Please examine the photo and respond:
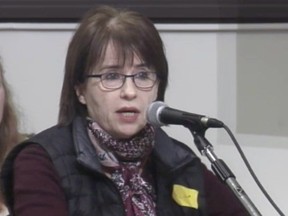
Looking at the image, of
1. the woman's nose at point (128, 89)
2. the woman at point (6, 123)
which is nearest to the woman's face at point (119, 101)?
the woman's nose at point (128, 89)

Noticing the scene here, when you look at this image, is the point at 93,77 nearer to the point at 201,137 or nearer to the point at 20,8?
the point at 201,137

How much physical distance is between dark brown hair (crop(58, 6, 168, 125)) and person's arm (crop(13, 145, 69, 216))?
139 mm

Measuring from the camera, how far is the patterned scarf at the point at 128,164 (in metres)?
1.44

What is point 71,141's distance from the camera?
57.1 inches

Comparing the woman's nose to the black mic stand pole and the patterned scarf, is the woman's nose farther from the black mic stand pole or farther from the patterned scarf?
the black mic stand pole

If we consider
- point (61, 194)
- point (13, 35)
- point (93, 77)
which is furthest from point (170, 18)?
point (61, 194)

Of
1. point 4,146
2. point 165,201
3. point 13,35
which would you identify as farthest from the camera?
point 13,35

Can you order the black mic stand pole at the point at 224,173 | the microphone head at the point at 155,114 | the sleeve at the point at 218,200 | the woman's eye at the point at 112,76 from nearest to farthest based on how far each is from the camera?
the black mic stand pole at the point at 224,173 → the microphone head at the point at 155,114 → the woman's eye at the point at 112,76 → the sleeve at the point at 218,200

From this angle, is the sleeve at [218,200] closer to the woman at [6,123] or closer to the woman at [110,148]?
the woman at [110,148]

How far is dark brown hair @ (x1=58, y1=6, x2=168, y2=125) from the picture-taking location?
1448 mm

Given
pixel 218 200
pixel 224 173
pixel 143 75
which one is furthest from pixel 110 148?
pixel 224 173

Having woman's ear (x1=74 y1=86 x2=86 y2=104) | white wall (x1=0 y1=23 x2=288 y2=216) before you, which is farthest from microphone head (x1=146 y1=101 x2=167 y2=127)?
white wall (x1=0 y1=23 x2=288 y2=216)

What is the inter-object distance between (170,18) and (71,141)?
0.73 meters

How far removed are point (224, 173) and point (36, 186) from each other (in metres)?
0.41
